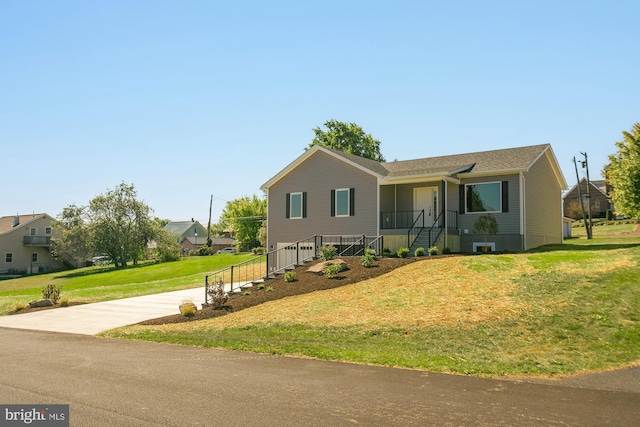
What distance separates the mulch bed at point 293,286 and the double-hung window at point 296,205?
8.49m

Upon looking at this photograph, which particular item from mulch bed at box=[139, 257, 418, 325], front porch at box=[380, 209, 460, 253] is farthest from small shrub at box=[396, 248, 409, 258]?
mulch bed at box=[139, 257, 418, 325]

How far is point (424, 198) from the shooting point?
26.8m

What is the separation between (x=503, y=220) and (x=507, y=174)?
2.22 metres

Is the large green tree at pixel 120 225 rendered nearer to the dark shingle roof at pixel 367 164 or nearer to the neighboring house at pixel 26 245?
the neighboring house at pixel 26 245

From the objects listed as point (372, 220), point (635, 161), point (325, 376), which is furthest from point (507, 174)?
point (325, 376)

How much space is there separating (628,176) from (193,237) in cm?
8121

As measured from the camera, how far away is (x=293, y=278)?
2020 cm

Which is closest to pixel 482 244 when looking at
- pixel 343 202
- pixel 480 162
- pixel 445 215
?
pixel 445 215

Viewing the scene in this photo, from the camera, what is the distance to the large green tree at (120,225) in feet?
184

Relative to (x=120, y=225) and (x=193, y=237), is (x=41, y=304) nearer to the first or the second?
(x=120, y=225)

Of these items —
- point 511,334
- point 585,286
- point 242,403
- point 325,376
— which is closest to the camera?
point 242,403

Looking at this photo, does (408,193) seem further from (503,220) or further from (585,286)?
(585,286)

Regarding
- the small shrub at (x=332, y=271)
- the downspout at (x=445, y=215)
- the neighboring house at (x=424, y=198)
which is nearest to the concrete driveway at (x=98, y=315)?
the small shrub at (x=332, y=271)

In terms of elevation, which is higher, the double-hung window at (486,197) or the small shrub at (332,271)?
the double-hung window at (486,197)
